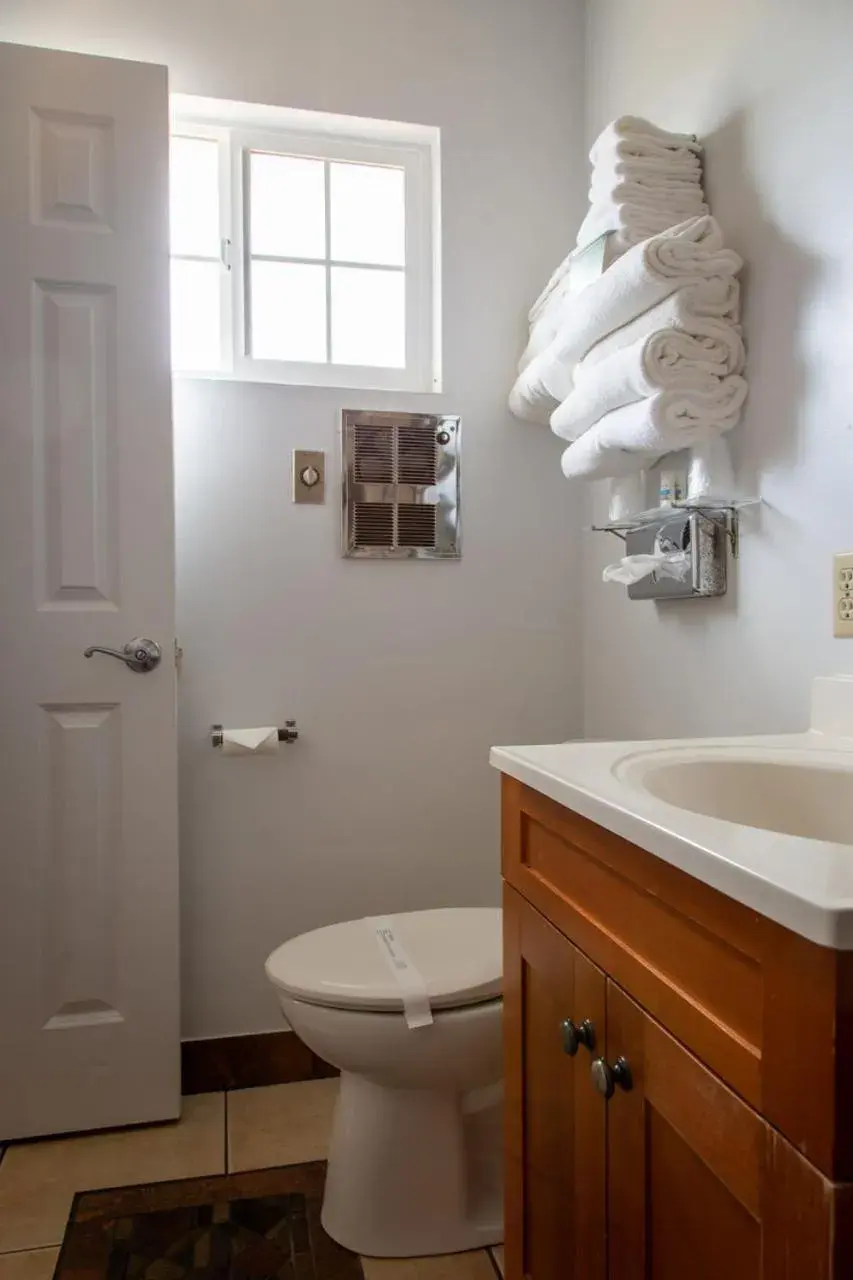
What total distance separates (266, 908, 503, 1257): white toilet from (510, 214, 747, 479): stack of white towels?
870mm

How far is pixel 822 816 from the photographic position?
0.98m

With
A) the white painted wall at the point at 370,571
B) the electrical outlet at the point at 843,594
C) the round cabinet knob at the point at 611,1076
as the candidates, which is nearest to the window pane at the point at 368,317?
the white painted wall at the point at 370,571

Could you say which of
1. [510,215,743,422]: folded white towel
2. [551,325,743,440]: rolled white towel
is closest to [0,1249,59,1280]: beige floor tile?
[551,325,743,440]: rolled white towel

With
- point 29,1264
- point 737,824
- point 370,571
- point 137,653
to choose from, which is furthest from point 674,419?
point 29,1264

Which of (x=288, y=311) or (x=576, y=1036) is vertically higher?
(x=288, y=311)

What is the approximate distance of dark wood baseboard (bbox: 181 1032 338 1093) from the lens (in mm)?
1775

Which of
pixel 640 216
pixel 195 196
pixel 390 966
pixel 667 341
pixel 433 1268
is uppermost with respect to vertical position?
pixel 195 196

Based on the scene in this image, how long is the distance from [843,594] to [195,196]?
1.63m

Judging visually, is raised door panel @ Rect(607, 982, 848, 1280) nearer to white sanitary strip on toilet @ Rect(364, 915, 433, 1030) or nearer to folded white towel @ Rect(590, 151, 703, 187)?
white sanitary strip on toilet @ Rect(364, 915, 433, 1030)

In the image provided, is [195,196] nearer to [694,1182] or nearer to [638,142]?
[638,142]

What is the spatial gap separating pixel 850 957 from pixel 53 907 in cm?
153

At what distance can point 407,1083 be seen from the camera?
128cm

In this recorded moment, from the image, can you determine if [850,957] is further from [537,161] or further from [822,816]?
[537,161]

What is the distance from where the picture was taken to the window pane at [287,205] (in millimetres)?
1922
